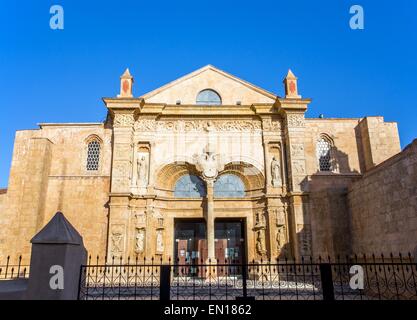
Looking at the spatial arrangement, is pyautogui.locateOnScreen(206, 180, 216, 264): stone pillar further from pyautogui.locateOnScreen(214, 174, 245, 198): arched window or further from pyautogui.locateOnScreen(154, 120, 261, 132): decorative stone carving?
pyautogui.locateOnScreen(154, 120, 261, 132): decorative stone carving

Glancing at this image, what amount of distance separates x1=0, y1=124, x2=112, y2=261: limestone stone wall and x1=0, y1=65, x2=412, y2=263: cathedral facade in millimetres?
63

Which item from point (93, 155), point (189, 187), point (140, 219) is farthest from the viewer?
point (189, 187)

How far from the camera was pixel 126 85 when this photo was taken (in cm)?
2072

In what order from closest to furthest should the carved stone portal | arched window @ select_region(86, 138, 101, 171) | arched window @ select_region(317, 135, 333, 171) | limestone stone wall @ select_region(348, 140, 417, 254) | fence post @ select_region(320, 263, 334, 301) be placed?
fence post @ select_region(320, 263, 334, 301), limestone stone wall @ select_region(348, 140, 417, 254), the carved stone portal, arched window @ select_region(86, 138, 101, 171), arched window @ select_region(317, 135, 333, 171)

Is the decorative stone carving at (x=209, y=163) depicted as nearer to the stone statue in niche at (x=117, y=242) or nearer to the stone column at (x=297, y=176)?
the stone column at (x=297, y=176)

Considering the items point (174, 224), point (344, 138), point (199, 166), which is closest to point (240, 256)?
point (174, 224)

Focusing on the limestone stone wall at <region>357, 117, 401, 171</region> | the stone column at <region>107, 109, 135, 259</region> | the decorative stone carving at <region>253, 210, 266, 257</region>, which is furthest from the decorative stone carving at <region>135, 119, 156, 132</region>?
the limestone stone wall at <region>357, 117, 401, 171</region>

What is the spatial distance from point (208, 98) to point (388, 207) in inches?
517

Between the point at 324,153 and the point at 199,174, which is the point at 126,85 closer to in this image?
the point at 199,174

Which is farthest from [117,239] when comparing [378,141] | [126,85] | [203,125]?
[378,141]

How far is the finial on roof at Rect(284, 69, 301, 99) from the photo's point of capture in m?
20.8

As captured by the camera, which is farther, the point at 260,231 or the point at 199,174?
the point at 199,174

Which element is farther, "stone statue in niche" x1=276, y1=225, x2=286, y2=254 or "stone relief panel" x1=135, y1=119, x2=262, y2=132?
"stone relief panel" x1=135, y1=119, x2=262, y2=132

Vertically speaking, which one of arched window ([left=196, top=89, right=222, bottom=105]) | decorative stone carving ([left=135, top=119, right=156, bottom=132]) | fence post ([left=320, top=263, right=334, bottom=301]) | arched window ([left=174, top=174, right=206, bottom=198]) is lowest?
fence post ([left=320, top=263, right=334, bottom=301])
